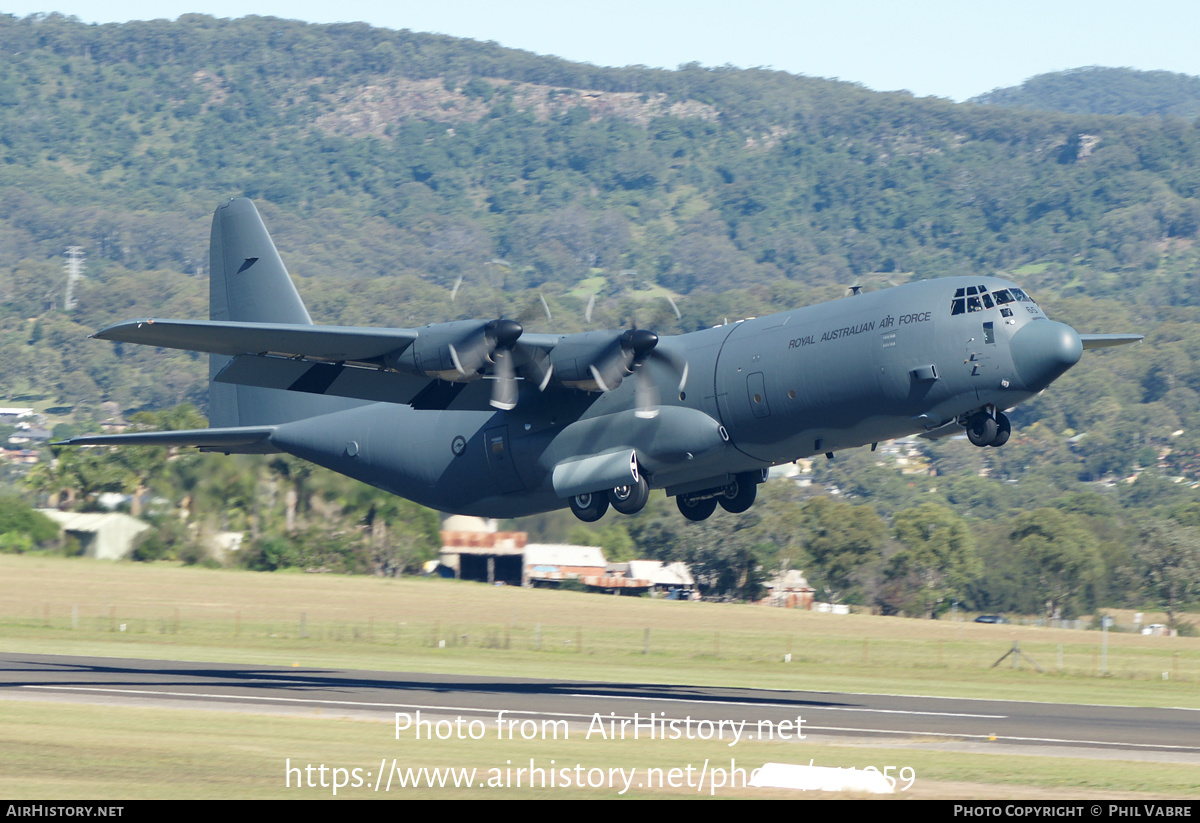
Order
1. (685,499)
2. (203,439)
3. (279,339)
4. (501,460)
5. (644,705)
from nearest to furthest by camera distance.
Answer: (279,339) → (644,705) → (501,460) → (685,499) → (203,439)

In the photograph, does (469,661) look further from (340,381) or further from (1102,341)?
(1102,341)

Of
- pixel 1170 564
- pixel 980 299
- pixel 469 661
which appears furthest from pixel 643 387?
pixel 1170 564

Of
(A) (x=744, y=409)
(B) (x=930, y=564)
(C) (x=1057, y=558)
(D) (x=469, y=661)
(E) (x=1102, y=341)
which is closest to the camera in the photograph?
(A) (x=744, y=409)

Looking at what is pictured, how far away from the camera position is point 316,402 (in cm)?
3784

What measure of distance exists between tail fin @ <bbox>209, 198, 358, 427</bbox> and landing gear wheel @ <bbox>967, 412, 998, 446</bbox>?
19.1 meters

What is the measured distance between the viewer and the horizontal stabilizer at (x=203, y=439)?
32719 millimetres

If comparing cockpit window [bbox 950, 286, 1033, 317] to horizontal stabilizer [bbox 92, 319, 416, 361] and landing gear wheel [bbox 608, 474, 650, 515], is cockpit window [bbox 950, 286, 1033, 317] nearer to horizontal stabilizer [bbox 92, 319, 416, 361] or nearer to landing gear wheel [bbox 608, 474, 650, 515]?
Answer: landing gear wheel [bbox 608, 474, 650, 515]

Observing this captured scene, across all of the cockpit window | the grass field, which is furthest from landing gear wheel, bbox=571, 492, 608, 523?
the cockpit window

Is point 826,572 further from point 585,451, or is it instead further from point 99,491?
point 585,451

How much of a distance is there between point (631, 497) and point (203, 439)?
11512mm

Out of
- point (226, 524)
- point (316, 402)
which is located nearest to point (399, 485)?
point (316, 402)

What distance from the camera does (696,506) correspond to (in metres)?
35.2

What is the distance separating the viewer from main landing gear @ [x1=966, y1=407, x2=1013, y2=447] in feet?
93.1

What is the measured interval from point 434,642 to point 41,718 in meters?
30.7
